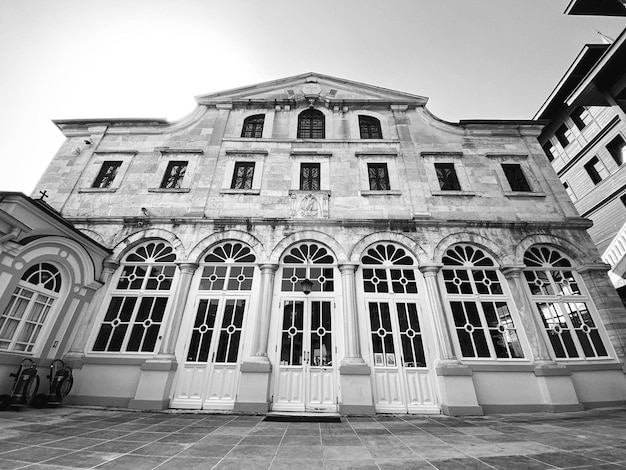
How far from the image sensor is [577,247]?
337 inches

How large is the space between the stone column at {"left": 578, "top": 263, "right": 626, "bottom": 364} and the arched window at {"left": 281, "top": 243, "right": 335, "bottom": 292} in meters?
7.79

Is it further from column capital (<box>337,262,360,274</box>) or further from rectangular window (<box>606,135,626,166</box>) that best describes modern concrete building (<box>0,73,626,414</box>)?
rectangular window (<box>606,135,626,166</box>)

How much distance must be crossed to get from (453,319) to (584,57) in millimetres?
15853

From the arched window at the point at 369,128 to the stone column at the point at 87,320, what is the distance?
33.8 feet

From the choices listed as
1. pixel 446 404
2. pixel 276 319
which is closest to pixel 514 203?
pixel 446 404

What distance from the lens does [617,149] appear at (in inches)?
529

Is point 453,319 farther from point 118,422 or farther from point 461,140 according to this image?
point 118,422

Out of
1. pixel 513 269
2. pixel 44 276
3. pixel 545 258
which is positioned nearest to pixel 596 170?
pixel 545 258

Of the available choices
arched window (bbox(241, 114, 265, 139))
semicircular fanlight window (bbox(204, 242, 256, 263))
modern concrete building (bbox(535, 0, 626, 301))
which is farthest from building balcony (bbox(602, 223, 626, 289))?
arched window (bbox(241, 114, 265, 139))

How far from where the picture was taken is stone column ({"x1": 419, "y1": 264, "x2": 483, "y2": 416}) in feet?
21.6

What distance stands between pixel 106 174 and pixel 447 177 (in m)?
12.9

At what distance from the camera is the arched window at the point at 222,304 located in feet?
24.2

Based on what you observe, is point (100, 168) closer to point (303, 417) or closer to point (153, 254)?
point (153, 254)

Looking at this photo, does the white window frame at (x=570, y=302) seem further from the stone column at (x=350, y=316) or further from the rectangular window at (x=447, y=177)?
the stone column at (x=350, y=316)
